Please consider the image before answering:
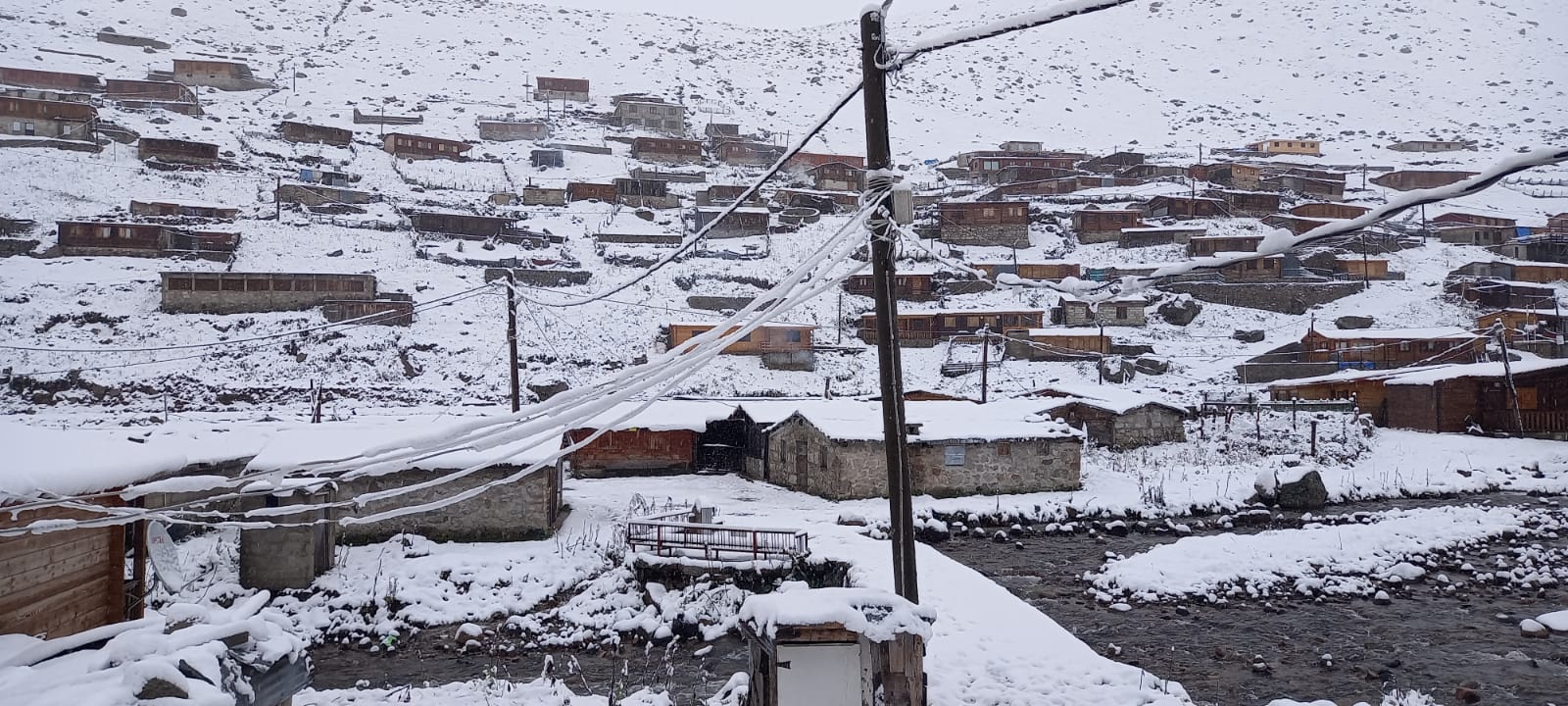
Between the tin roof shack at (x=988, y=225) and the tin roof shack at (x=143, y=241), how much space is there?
46784mm

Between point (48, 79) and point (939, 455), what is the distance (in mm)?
83558

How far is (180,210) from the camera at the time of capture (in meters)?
47.4

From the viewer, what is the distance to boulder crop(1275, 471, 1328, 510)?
23391 mm

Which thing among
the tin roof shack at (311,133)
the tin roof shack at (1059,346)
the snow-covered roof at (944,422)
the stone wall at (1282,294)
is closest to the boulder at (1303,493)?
the snow-covered roof at (944,422)

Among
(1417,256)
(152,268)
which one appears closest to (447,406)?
(152,268)

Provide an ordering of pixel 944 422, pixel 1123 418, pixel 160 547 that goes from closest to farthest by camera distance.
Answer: pixel 160 547
pixel 944 422
pixel 1123 418

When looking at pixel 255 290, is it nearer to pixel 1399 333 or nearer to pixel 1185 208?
pixel 1399 333

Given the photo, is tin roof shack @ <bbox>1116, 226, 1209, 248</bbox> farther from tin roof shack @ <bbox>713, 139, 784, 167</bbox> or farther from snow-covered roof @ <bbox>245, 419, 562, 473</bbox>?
snow-covered roof @ <bbox>245, 419, 562, 473</bbox>

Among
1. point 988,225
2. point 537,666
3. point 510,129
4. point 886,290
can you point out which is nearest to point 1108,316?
point 988,225

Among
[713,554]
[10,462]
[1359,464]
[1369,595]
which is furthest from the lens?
[1359,464]

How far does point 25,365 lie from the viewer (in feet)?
108

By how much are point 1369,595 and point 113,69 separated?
102108 millimetres

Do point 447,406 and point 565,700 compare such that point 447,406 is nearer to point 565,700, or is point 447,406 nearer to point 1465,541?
point 565,700

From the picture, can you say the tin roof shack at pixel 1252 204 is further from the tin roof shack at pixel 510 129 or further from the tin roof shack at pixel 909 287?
the tin roof shack at pixel 510 129
